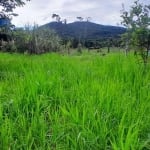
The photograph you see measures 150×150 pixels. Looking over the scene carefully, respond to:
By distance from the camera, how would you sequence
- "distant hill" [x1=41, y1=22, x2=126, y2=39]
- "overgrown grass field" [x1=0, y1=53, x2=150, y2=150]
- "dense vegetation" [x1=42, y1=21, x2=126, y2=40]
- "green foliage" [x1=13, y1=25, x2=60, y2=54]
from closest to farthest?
1. "overgrown grass field" [x1=0, y1=53, x2=150, y2=150]
2. "green foliage" [x1=13, y1=25, x2=60, y2=54]
3. "dense vegetation" [x1=42, y1=21, x2=126, y2=40]
4. "distant hill" [x1=41, y1=22, x2=126, y2=39]

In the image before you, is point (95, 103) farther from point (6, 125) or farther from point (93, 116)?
point (6, 125)

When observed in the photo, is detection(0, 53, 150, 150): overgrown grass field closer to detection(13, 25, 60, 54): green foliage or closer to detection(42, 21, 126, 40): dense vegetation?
detection(13, 25, 60, 54): green foliage

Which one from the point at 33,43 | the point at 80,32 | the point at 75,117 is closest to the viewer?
the point at 75,117

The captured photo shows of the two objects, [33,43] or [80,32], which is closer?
[33,43]

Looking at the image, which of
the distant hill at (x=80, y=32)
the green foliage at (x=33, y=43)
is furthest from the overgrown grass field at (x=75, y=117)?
the distant hill at (x=80, y=32)

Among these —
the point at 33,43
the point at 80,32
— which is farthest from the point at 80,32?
the point at 33,43

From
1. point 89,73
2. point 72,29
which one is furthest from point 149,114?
point 72,29

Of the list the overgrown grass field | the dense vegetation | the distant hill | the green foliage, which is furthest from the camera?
the distant hill

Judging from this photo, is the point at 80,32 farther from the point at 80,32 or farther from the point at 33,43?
the point at 33,43

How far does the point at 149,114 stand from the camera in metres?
2.96

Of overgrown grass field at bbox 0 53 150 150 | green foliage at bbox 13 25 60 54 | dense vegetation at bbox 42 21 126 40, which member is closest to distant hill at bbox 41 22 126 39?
dense vegetation at bbox 42 21 126 40

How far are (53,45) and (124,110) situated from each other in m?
15.9

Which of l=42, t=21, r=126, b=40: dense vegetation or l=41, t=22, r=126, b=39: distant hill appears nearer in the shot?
l=42, t=21, r=126, b=40: dense vegetation

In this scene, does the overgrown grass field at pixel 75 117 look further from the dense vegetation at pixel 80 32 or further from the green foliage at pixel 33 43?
the dense vegetation at pixel 80 32
